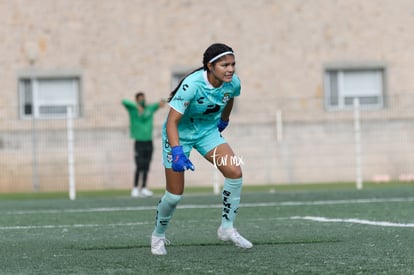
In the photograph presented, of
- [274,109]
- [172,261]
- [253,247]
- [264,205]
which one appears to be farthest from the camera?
[274,109]

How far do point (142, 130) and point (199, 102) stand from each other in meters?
13.1

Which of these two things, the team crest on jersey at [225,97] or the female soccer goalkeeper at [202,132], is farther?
the team crest on jersey at [225,97]

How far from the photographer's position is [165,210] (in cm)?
990

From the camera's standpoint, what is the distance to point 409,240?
32.8 feet

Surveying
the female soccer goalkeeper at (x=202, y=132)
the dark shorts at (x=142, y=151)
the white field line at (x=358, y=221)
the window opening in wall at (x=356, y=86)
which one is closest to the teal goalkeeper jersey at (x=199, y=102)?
the female soccer goalkeeper at (x=202, y=132)

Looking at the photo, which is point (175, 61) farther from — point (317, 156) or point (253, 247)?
point (253, 247)

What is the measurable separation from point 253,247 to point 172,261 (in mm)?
1287

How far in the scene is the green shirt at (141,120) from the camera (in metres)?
22.7

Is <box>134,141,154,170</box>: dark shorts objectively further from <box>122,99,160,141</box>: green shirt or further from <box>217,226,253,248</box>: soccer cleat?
<box>217,226,253,248</box>: soccer cleat

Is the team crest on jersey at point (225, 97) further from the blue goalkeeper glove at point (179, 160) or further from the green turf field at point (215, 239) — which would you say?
the green turf field at point (215, 239)

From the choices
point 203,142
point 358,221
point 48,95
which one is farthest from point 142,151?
point 203,142

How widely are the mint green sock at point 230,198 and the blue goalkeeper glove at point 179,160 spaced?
72cm

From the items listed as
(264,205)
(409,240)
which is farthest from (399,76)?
(409,240)

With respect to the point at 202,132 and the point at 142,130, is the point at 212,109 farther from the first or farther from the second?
the point at 142,130
